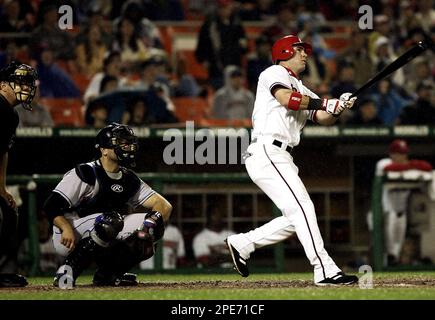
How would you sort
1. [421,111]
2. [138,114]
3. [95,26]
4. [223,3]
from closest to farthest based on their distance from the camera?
1. [138,114]
2. [421,111]
3. [95,26]
4. [223,3]

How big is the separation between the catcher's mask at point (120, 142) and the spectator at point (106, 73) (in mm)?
4610

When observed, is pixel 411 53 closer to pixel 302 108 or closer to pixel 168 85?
pixel 302 108

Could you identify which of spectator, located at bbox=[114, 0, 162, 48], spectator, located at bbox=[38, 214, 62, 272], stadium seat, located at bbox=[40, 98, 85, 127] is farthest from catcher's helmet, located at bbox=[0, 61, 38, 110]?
spectator, located at bbox=[114, 0, 162, 48]

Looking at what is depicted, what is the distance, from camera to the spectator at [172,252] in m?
9.62

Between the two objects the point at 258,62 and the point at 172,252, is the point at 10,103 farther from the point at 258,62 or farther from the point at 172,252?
the point at 258,62

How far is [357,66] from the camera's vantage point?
13211 millimetres

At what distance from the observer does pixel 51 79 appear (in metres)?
12.0

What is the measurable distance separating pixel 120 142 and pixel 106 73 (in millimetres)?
5107

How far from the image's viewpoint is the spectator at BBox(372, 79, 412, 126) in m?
12.4

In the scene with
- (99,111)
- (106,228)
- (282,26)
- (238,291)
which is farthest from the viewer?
(282,26)

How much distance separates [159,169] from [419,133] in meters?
2.66

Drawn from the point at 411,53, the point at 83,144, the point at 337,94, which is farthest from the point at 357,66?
the point at 411,53

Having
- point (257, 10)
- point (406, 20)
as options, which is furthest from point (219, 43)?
point (406, 20)
